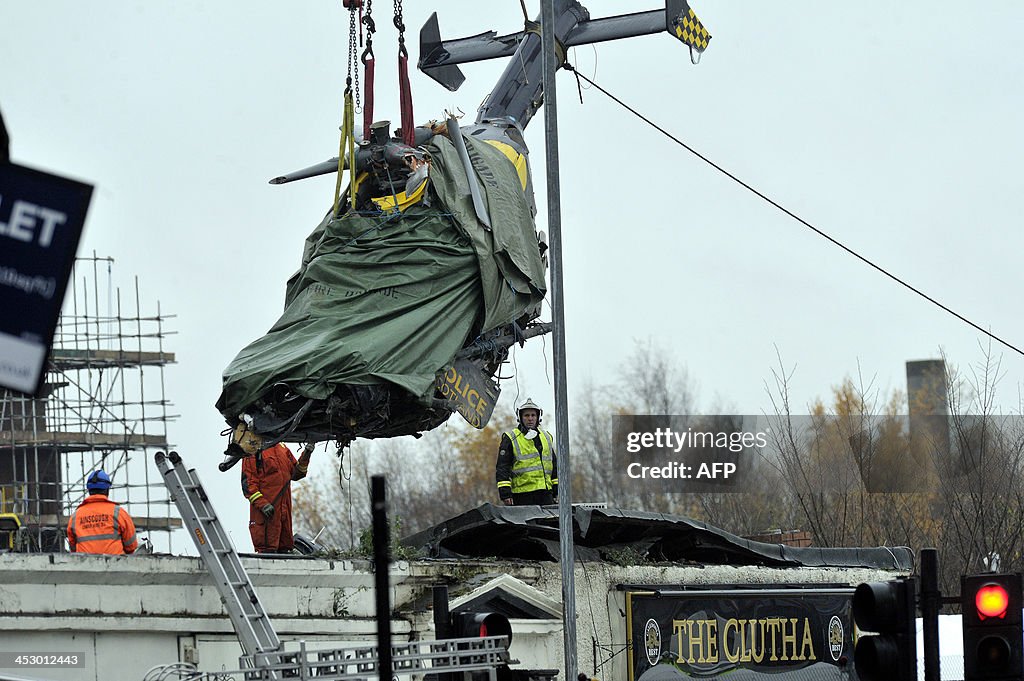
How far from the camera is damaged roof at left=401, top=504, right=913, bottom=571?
16859mm

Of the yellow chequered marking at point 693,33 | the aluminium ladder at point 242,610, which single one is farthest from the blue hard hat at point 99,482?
the yellow chequered marking at point 693,33

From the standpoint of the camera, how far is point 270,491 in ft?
53.9

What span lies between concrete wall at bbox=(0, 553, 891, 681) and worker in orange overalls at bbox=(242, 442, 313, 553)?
135 centimetres

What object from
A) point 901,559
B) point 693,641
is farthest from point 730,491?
point 693,641

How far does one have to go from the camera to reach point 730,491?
3844cm

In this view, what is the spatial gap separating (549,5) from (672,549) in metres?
6.16

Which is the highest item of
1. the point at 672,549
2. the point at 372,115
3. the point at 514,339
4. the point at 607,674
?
the point at 372,115

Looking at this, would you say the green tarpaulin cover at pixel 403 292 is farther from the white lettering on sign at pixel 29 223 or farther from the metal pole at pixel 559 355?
the white lettering on sign at pixel 29 223

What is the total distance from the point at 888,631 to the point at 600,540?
7.19 meters

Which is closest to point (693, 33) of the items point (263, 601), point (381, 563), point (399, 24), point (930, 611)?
point (399, 24)

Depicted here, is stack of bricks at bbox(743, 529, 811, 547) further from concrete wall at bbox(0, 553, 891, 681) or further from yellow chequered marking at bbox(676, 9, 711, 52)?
yellow chequered marking at bbox(676, 9, 711, 52)

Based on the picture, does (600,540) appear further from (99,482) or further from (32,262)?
(32,262)

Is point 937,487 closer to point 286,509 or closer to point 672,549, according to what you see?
point 672,549

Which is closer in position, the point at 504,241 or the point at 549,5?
the point at 549,5
